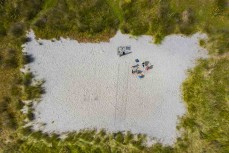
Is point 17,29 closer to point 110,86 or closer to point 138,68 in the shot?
point 110,86

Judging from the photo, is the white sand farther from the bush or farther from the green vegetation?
the bush

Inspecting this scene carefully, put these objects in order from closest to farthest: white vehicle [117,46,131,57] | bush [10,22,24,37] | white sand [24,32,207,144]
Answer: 1. bush [10,22,24,37]
2. white vehicle [117,46,131,57]
3. white sand [24,32,207,144]

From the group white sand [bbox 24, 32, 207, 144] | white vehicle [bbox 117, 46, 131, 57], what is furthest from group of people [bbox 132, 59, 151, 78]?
white vehicle [bbox 117, 46, 131, 57]

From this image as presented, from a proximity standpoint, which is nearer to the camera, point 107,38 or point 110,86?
point 107,38

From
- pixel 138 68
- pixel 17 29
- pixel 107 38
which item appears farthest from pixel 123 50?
pixel 17 29

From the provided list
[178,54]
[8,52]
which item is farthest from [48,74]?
[178,54]

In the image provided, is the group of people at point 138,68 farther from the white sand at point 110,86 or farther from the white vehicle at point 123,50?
the white vehicle at point 123,50

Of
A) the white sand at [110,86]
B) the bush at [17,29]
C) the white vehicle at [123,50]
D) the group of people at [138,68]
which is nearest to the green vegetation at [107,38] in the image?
the bush at [17,29]

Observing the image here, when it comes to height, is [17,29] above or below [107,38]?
above
